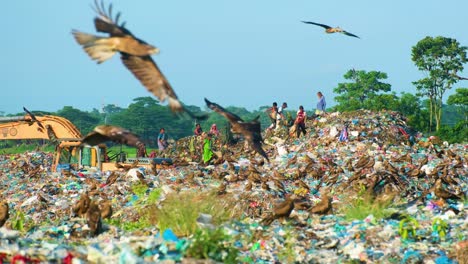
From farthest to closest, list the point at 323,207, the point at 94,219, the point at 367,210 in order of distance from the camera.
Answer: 1. the point at 323,207
2. the point at 367,210
3. the point at 94,219

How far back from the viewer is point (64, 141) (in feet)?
66.4

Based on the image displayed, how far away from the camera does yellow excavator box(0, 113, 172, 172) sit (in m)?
19.7

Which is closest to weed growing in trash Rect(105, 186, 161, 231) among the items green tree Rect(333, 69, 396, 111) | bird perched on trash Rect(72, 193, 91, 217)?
bird perched on trash Rect(72, 193, 91, 217)

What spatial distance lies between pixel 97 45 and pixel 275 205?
6.41 metres

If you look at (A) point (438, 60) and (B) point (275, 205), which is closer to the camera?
(B) point (275, 205)

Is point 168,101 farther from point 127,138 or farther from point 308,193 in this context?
point 308,193

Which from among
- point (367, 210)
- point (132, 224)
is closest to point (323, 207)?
point (367, 210)

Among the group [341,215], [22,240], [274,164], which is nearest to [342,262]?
[341,215]

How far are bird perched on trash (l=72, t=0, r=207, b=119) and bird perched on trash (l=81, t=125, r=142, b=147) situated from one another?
49 centimetres

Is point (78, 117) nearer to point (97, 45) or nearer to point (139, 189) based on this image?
point (139, 189)

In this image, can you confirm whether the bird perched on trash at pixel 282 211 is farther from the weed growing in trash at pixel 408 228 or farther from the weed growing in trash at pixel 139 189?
the weed growing in trash at pixel 139 189

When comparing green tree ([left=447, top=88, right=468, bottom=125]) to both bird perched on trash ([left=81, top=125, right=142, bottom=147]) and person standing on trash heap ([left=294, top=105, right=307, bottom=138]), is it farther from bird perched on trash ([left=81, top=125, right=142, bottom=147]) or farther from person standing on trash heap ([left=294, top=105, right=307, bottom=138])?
bird perched on trash ([left=81, top=125, right=142, bottom=147])

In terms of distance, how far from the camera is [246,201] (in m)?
13.3

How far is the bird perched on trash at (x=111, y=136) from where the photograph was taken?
6.94m
